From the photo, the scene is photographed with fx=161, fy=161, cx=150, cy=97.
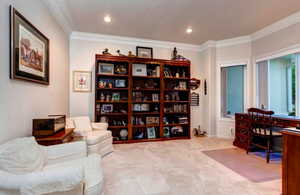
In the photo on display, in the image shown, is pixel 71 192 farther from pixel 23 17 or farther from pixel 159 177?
pixel 23 17

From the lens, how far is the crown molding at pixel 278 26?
3090mm

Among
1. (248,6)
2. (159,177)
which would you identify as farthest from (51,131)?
(248,6)

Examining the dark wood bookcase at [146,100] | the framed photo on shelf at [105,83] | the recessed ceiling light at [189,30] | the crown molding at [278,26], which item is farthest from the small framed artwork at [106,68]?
the crown molding at [278,26]

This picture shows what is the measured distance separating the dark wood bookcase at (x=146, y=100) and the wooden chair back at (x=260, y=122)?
1.56m

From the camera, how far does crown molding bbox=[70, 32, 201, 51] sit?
3956 mm

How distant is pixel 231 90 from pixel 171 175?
10.9 ft

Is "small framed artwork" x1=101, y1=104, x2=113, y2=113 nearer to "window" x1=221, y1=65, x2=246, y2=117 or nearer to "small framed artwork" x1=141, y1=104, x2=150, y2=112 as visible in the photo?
"small framed artwork" x1=141, y1=104, x2=150, y2=112

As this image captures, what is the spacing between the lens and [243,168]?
2.55m

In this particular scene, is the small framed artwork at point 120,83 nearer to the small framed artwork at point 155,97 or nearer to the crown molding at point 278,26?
the small framed artwork at point 155,97

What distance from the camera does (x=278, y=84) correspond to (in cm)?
370

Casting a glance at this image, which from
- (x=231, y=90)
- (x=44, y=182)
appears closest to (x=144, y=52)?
(x=231, y=90)

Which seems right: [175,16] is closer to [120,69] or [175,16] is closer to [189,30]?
[189,30]

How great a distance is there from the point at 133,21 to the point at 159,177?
2955 millimetres

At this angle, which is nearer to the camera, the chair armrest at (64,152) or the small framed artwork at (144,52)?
the chair armrest at (64,152)
